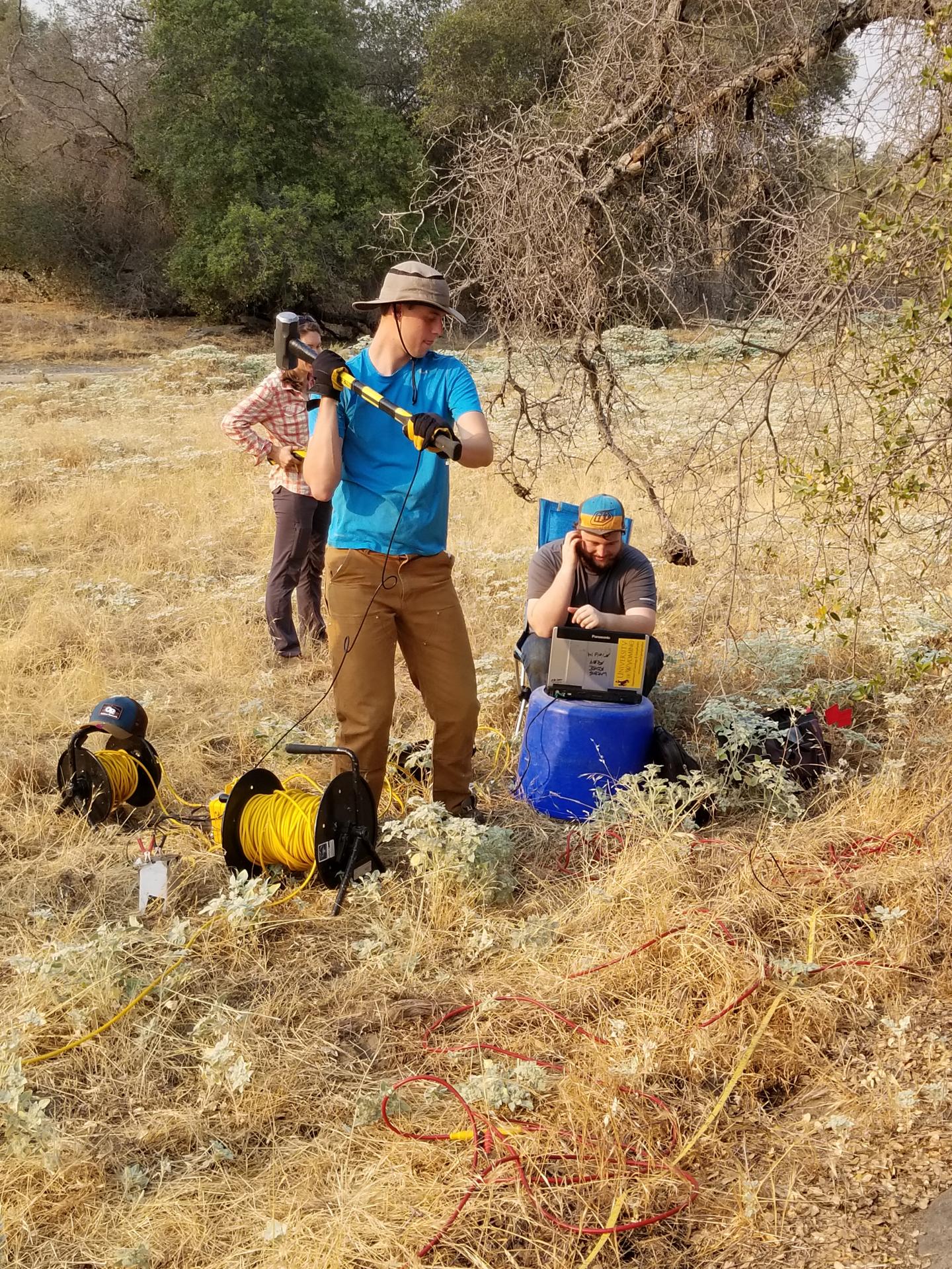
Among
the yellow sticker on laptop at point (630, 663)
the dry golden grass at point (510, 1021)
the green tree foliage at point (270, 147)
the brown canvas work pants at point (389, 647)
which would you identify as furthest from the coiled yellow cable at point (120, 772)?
the green tree foliage at point (270, 147)

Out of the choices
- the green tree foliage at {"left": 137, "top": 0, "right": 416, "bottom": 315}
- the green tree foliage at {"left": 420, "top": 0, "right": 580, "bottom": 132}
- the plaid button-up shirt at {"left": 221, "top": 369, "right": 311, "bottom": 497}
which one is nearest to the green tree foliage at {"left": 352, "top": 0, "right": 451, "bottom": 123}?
the green tree foliage at {"left": 137, "top": 0, "right": 416, "bottom": 315}

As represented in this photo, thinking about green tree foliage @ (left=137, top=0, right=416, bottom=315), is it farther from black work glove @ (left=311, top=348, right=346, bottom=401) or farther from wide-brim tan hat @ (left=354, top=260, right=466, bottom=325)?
black work glove @ (left=311, top=348, right=346, bottom=401)

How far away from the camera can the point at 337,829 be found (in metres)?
3.87

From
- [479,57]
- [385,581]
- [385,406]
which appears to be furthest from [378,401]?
[479,57]

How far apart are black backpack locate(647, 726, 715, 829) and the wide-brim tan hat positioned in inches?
76.8

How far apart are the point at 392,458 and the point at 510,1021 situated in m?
1.98

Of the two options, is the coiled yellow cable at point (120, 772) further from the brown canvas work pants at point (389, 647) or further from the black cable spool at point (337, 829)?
the brown canvas work pants at point (389, 647)

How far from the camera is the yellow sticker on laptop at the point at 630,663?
4473 millimetres

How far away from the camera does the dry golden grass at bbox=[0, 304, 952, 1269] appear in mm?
2541

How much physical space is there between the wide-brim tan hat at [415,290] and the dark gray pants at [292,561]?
2.35 m

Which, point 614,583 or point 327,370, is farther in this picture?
point 614,583

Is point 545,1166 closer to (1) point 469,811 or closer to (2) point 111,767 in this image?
(1) point 469,811

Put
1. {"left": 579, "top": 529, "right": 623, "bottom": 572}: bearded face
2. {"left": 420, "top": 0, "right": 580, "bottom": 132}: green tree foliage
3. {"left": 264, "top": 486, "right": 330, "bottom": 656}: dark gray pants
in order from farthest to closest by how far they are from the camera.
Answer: {"left": 420, "top": 0, "right": 580, "bottom": 132}: green tree foliage → {"left": 264, "top": 486, "right": 330, "bottom": 656}: dark gray pants → {"left": 579, "top": 529, "right": 623, "bottom": 572}: bearded face

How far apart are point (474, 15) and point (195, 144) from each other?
23.4 feet
